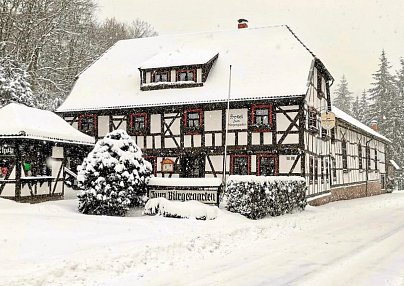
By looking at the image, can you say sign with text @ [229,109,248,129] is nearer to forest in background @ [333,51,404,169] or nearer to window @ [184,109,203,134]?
window @ [184,109,203,134]

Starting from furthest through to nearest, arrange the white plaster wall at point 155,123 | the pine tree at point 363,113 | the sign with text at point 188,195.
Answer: the pine tree at point 363,113 → the white plaster wall at point 155,123 → the sign with text at point 188,195

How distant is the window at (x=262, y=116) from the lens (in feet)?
82.6

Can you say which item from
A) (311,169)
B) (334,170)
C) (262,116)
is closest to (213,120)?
(262,116)

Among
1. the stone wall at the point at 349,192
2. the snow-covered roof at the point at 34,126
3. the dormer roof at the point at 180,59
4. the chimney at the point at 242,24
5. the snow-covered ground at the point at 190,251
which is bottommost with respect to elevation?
the stone wall at the point at 349,192

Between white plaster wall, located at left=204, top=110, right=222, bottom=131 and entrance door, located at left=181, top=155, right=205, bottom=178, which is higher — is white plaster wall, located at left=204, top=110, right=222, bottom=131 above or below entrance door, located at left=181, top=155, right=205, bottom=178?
above

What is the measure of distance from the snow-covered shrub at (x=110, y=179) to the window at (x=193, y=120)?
9.39 meters

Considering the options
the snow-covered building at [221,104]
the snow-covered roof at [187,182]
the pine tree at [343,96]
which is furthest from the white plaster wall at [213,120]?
the pine tree at [343,96]

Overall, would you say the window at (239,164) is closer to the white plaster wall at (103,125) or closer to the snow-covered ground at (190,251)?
the white plaster wall at (103,125)

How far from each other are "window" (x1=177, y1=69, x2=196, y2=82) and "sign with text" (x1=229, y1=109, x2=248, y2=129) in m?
3.57

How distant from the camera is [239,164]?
25.8 meters

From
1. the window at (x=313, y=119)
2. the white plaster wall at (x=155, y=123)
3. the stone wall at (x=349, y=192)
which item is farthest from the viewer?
the stone wall at (x=349, y=192)

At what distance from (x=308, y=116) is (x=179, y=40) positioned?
1129 cm

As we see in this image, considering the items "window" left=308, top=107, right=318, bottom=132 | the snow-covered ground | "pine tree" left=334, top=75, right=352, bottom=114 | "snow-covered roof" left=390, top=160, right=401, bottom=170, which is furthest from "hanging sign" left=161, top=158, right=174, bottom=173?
"pine tree" left=334, top=75, right=352, bottom=114

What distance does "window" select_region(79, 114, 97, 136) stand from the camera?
29.1 m
